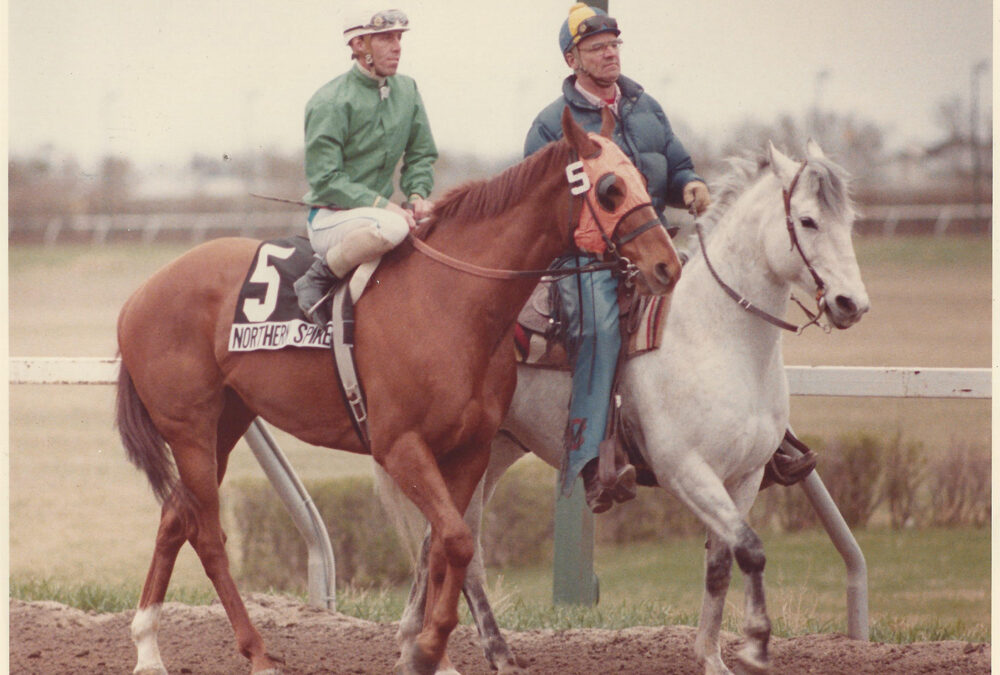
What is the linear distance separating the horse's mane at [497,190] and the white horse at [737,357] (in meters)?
0.80

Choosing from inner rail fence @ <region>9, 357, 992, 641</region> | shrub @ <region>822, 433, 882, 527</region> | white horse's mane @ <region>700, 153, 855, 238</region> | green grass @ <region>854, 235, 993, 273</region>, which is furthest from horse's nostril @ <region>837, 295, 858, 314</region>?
green grass @ <region>854, 235, 993, 273</region>

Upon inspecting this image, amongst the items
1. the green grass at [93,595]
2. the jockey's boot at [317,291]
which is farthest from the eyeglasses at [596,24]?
the green grass at [93,595]

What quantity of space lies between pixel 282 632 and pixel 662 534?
3625mm

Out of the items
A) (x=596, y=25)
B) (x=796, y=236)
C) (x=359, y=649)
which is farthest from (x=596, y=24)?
(x=359, y=649)

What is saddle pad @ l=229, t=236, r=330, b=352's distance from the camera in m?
4.94

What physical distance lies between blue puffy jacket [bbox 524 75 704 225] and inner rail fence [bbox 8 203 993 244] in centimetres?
911

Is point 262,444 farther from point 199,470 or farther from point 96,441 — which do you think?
point 96,441

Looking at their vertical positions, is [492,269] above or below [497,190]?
below

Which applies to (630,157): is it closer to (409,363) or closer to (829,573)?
(409,363)

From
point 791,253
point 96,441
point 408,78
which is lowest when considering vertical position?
point 96,441

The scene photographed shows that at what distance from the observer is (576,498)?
21.0 ft

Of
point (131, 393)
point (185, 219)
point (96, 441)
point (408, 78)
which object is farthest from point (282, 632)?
point (185, 219)

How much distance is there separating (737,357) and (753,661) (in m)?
1.08

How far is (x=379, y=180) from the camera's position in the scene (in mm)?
5066
